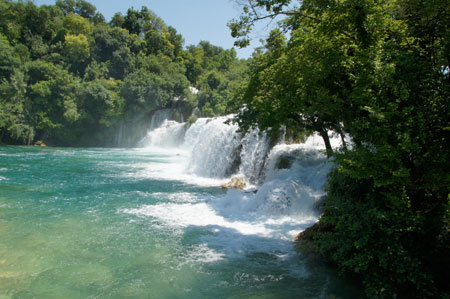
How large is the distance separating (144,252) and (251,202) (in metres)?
4.92

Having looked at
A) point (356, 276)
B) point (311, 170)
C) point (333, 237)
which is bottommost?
point (356, 276)

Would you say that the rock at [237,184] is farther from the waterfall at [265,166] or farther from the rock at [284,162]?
the rock at [284,162]

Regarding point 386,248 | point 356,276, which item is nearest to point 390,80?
point 386,248

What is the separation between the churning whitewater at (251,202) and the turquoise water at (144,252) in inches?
2.6

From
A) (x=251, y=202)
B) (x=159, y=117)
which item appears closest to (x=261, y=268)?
(x=251, y=202)

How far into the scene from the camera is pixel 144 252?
23.4ft

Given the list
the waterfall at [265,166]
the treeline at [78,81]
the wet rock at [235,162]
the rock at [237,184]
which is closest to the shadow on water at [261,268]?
the waterfall at [265,166]

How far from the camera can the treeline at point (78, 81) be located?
36.1 metres

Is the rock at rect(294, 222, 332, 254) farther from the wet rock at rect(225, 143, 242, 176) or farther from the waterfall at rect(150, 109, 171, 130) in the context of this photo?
the waterfall at rect(150, 109, 171, 130)

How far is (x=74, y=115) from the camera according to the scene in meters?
36.9

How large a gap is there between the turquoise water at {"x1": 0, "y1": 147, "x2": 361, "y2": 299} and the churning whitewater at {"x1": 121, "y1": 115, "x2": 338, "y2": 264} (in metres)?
0.07

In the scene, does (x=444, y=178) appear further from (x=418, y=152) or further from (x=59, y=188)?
(x=59, y=188)

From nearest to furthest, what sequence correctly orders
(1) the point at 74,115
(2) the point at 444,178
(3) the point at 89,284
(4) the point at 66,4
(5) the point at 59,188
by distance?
(2) the point at 444,178, (3) the point at 89,284, (5) the point at 59,188, (1) the point at 74,115, (4) the point at 66,4

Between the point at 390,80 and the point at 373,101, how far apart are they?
1.24 ft
